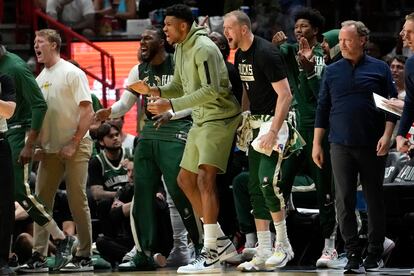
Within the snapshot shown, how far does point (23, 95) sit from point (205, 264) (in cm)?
225

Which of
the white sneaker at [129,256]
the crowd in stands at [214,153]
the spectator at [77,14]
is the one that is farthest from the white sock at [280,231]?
the spectator at [77,14]

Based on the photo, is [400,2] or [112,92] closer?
[112,92]

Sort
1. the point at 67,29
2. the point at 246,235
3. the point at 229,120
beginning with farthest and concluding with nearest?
1. the point at 67,29
2. the point at 246,235
3. the point at 229,120

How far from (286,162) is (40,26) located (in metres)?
6.51

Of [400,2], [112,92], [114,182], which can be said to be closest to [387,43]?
[400,2]

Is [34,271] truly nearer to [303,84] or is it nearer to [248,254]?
[248,254]

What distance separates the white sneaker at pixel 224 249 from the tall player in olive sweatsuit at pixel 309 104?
72 cm

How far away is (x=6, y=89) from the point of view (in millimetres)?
11859

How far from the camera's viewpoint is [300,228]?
1295cm

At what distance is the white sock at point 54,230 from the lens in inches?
493

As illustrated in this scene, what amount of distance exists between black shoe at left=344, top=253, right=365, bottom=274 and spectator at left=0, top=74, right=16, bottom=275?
2.88 metres

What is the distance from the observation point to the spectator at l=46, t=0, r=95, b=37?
18.5m

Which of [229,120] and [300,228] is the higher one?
[229,120]

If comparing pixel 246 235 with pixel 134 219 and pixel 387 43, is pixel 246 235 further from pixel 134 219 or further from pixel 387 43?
pixel 387 43
